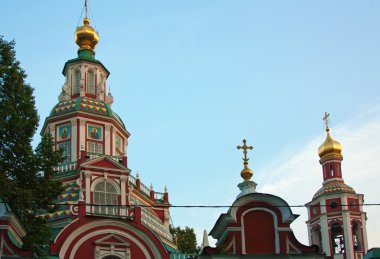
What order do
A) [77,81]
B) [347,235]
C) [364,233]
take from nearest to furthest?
[77,81] → [347,235] → [364,233]

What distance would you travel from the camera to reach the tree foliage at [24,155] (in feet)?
89.6

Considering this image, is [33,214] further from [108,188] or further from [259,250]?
[108,188]

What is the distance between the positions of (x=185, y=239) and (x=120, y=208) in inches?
725

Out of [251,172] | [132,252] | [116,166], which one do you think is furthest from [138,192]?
[251,172]

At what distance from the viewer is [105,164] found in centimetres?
4050

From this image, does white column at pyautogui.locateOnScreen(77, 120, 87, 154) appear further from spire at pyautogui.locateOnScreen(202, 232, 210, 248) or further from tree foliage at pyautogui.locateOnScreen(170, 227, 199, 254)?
spire at pyautogui.locateOnScreen(202, 232, 210, 248)

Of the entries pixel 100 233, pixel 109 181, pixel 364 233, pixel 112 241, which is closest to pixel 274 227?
pixel 112 241

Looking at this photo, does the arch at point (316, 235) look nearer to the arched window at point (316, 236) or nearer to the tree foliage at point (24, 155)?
the arched window at point (316, 236)

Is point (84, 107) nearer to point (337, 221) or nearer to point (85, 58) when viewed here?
point (85, 58)

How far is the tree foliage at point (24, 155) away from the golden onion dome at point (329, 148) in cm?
3065

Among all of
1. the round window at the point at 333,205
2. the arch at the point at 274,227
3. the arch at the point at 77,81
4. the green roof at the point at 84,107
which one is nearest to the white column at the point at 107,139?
the green roof at the point at 84,107

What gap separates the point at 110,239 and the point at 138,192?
619cm

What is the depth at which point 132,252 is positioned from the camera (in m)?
37.4

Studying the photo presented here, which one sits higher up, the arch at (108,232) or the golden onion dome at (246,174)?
the golden onion dome at (246,174)
